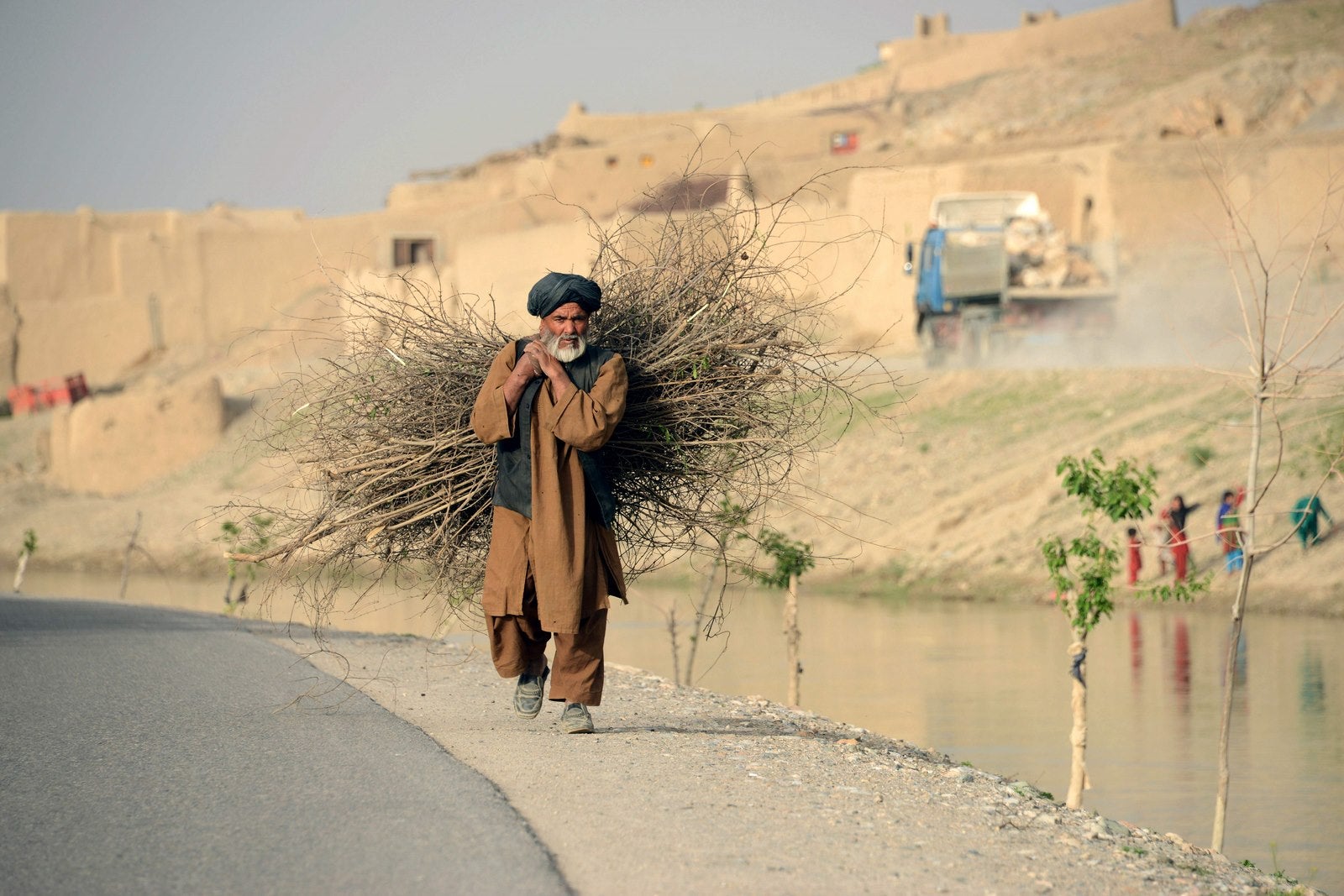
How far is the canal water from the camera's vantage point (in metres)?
9.26

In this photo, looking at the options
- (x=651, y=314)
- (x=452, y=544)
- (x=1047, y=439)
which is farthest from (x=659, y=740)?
(x=1047, y=439)

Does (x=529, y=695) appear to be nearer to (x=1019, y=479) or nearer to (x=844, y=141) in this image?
(x=1019, y=479)

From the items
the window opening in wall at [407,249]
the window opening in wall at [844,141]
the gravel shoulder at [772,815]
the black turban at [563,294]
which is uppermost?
the window opening in wall at [844,141]

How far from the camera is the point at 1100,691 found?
1328cm

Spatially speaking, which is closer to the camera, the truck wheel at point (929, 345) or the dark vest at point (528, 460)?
the dark vest at point (528, 460)

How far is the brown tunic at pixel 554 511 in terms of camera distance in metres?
5.66

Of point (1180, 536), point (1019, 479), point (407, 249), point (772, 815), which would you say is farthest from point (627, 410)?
point (407, 249)

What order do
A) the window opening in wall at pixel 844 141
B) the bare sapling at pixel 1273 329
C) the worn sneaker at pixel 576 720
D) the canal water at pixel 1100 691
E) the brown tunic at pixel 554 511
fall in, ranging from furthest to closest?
the window opening in wall at pixel 844 141
the canal water at pixel 1100 691
the bare sapling at pixel 1273 329
the worn sneaker at pixel 576 720
the brown tunic at pixel 554 511

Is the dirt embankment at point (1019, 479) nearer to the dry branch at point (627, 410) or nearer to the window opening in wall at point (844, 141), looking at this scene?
the dry branch at point (627, 410)

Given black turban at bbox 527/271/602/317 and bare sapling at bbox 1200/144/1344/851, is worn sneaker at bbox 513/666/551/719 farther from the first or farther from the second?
bare sapling at bbox 1200/144/1344/851

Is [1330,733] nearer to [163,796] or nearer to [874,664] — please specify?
[874,664]

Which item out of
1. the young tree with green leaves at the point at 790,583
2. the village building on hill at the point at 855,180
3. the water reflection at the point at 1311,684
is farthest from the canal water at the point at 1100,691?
the village building on hill at the point at 855,180

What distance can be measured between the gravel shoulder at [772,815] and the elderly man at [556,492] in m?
0.41

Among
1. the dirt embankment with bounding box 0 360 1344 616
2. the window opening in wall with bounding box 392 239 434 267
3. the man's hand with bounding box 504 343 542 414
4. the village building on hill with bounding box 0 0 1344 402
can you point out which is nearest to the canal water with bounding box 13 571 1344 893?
the dirt embankment with bounding box 0 360 1344 616
